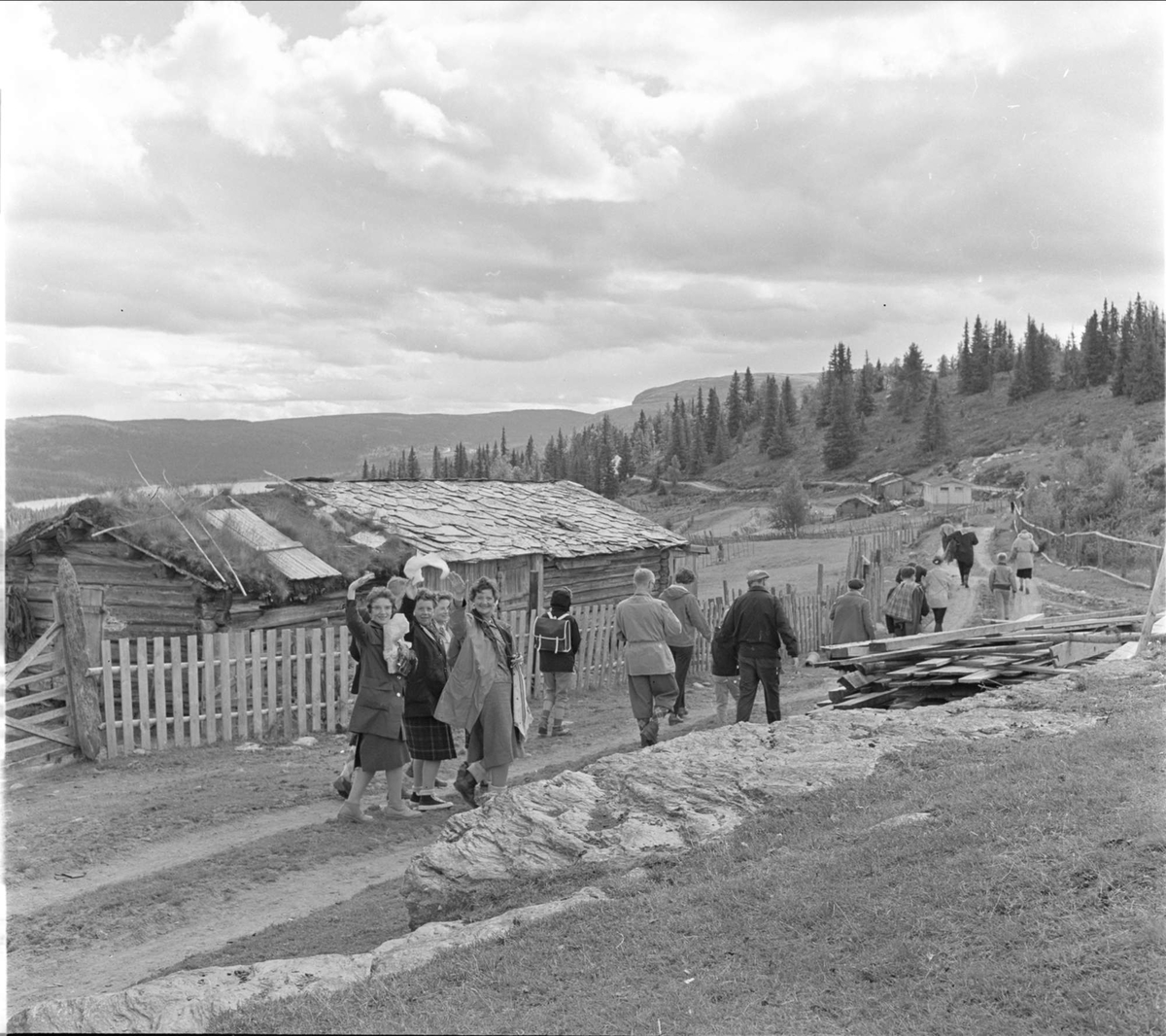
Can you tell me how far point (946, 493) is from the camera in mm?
89125

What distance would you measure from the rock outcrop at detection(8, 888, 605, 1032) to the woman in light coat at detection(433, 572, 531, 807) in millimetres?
2805

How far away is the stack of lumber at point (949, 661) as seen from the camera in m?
10.6

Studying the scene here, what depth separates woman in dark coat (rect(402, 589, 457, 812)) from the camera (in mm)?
8539

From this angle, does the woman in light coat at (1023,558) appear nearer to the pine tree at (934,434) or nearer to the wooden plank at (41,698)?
the wooden plank at (41,698)

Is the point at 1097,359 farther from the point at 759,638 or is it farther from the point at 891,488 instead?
the point at 759,638

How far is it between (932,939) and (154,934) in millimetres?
4714

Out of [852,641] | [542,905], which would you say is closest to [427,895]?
[542,905]

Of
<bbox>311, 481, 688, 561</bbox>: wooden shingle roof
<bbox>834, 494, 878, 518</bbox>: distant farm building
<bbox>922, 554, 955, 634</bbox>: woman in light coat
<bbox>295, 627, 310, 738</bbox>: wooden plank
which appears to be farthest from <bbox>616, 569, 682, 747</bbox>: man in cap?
<bbox>834, 494, 878, 518</bbox>: distant farm building

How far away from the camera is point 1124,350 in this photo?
4473 inches

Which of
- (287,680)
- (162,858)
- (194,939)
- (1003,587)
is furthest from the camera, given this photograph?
(1003,587)

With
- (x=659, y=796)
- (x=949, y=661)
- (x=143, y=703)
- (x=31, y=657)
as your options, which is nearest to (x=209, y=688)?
(x=143, y=703)

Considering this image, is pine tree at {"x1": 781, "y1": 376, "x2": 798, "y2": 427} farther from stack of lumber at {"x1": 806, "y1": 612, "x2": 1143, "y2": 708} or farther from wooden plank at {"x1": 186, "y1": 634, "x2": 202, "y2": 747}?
wooden plank at {"x1": 186, "y1": 634, "x2": 202, "y2": 747}

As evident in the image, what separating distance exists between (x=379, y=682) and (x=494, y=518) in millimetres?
12305

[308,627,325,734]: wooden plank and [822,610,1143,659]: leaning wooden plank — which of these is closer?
[822,610,1143,659]: leaning wooden plank
